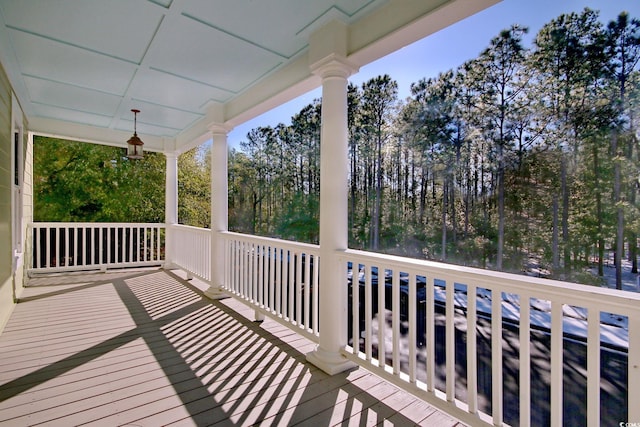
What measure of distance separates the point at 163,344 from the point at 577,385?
473 centimetres

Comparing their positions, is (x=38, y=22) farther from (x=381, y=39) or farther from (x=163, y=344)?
(x=163, y=344)

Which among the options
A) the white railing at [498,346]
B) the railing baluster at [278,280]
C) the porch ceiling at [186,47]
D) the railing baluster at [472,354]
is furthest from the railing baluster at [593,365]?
the railing baluster at [278,280]

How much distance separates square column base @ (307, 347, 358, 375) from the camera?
237 centimetres

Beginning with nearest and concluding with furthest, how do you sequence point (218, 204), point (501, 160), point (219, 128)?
point (219, 128) < point (218, 204) < point (501, 160)

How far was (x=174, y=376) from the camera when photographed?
7.51 feet

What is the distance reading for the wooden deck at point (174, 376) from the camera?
1845mm

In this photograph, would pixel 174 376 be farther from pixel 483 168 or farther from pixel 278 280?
pixel 483 168

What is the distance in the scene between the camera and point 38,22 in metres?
2.41

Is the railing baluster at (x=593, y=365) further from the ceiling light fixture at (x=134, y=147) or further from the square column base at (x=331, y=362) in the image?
the ceiling light fixture at (x=134, y=147)

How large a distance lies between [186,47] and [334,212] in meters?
1.92

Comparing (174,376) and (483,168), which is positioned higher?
(483,168)

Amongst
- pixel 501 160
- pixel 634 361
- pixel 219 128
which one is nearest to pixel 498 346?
pixel 634 361

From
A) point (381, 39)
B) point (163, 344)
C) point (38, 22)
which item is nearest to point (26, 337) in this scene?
point (163, 344)

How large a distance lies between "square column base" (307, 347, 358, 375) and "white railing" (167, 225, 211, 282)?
2.63 metres
